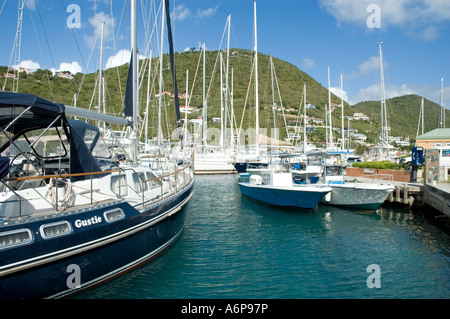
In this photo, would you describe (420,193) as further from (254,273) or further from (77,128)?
(77,128)

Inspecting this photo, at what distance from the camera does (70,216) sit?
6.90 metres

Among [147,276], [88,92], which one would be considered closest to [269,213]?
[147,276]

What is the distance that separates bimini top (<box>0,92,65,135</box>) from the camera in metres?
6.96

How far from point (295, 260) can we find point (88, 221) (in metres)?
6.46

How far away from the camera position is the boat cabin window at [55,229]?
6408mm

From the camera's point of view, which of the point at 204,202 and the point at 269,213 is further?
the point at 204,202

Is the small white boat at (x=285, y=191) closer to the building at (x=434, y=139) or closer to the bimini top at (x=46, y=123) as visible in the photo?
the bimini top at (x=46, y=123)

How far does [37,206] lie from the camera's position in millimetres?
7562

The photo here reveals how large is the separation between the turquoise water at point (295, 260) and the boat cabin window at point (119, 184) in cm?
233

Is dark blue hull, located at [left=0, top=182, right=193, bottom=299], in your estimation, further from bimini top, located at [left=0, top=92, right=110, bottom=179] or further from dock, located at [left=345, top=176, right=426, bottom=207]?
dock, located at [left=345, top=176, right=426, bottom=207]

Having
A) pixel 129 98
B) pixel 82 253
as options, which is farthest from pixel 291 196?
pixel 82 253

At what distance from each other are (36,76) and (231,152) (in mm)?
46319

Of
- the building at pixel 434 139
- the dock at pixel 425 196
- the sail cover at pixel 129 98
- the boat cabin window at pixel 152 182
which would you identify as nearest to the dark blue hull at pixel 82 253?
the boat cabin window at pixel 152 182

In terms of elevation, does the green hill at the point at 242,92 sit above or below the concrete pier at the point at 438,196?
above
